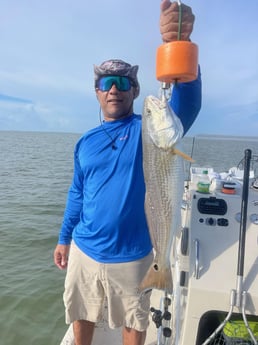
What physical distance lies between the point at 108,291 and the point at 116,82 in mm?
1548

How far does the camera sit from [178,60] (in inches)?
67.3

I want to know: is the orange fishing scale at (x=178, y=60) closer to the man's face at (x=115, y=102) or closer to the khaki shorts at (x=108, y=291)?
the man's face at (x=115, y=102)

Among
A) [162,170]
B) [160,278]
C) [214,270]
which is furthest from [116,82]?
[214,270]

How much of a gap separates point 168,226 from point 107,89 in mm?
1176


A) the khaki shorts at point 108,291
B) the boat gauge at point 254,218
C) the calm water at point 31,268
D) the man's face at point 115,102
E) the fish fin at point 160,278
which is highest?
the man's face at point 115,102

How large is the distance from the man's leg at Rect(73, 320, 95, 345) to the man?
0.11 metres

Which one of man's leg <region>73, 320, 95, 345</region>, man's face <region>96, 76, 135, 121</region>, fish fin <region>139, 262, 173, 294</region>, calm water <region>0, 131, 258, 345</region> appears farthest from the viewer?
calm water <region>0, 131, 258, 345</region>

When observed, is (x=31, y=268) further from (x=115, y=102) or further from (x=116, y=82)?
(x=116, y=82)

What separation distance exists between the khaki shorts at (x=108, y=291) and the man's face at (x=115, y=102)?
1.08 metres

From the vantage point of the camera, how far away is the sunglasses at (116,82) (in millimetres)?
2494

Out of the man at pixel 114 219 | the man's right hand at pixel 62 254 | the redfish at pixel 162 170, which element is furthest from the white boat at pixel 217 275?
the man's right hand at pixel 62 254

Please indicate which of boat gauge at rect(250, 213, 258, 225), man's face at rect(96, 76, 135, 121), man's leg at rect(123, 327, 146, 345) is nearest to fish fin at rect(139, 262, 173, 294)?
man's leg at rect(123, 327, 146, 345)

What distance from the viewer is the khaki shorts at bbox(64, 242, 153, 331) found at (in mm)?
2463

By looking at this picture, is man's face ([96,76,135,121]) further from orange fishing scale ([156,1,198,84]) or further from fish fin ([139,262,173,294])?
fish fin ([139,262,173,294])
